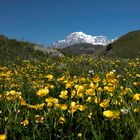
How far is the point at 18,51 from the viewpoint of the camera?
79.7ft

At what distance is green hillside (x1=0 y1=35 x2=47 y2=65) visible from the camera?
21.2 metres

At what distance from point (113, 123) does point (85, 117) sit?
34 centimetres

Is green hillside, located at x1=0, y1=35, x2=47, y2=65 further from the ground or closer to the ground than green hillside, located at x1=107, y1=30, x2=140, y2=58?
closer to the ground

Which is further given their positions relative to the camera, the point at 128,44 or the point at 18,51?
the point at 128,44

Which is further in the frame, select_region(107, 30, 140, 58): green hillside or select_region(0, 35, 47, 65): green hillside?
select_region(107, 30, 140, 58): green hillside

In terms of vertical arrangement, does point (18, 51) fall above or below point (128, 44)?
below

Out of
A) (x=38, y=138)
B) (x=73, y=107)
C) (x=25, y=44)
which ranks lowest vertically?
(x=38, y=138)

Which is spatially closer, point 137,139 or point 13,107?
point 137,139

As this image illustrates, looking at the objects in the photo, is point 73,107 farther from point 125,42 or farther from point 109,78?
point 125,42

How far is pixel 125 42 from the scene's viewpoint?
247ft

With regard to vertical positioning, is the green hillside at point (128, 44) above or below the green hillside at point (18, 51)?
above

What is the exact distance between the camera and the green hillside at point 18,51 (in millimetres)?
21211

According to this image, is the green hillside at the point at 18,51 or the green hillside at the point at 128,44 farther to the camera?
the green hillside at the point at 128,44

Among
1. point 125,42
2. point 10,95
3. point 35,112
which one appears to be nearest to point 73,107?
point 35,112
